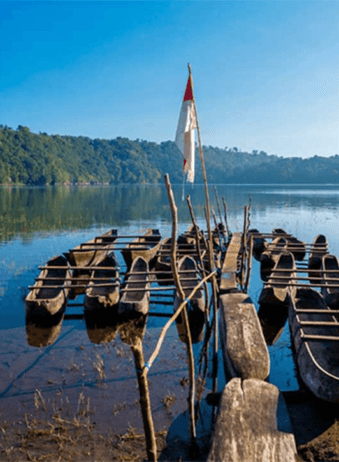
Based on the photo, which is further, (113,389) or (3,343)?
(3,343)

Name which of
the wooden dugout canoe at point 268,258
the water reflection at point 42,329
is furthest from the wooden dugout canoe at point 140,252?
the water reflection at point 42,329

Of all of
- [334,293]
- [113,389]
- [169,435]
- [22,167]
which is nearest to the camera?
[169,435]

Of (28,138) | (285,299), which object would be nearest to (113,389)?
(285,299)

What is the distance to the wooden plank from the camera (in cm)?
490

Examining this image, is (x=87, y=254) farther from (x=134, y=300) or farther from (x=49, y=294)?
(x=134, y=300)

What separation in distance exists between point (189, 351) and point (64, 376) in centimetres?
397

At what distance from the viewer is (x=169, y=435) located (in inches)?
239

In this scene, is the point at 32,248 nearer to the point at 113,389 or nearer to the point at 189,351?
the point at 113,389

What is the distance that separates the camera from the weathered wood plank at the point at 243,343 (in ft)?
22.7

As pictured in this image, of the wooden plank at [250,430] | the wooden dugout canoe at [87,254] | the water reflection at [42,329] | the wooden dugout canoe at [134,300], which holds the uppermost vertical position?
the wooden dugout canoe at [87,254]

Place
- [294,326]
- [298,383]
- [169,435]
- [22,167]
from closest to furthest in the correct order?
1. [169,435]
2. [298,383]
3. [294,326]
4. [22,167]

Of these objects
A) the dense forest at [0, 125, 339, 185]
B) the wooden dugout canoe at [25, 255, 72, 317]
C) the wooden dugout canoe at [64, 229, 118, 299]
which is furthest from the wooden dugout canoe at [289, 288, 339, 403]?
the dense forest at [0, 125, 339, 185]

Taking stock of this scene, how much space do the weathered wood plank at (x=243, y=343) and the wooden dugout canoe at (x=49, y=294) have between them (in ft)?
16.0

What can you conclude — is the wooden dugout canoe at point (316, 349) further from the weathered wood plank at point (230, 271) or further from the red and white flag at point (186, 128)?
the red and white flag at point (186, 128)
